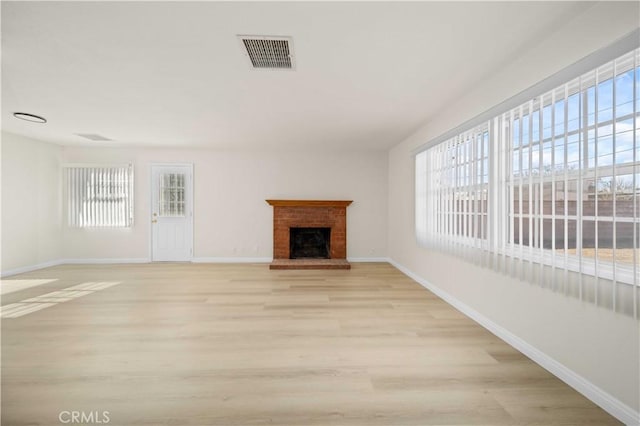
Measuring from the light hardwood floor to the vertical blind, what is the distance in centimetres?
76

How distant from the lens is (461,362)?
7.49 ft

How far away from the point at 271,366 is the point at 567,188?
8.15 ft

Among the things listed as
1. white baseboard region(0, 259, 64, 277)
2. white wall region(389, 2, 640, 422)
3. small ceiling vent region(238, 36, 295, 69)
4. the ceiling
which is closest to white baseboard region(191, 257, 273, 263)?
Result: white baseboard region(0, 259, 64, 277)

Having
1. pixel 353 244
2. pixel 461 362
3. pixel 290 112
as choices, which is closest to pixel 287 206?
pixel 353 244

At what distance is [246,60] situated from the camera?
2525 mm

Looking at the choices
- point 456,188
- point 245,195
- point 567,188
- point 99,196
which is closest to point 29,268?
point 99,196

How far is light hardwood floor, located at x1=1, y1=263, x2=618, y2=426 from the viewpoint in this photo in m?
1.74

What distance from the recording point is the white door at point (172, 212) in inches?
253

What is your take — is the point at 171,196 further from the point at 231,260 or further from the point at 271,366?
the point at 271,366

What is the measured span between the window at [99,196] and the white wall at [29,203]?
29cm

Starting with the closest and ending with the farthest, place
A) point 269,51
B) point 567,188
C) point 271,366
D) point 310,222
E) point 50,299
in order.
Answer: point 567,188, point 271,366, point 269,51, point 50,299, point 310,222

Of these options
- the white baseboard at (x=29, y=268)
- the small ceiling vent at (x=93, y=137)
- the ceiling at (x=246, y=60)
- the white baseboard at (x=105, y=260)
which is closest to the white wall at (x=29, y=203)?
the white baseboard at (x=29, y=268)

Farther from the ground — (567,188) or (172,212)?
(567,188)

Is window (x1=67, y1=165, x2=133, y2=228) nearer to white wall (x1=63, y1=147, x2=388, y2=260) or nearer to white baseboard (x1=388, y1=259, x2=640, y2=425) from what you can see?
white wall (x1=63, y1=147, x2=388, y2=260)
